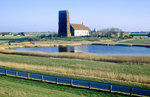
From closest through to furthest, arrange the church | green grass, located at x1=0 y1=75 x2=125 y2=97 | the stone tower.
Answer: green grass, located at x1=0 y1=75 x2=125 y2=97, the stone tower, the church

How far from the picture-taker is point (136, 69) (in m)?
24.2

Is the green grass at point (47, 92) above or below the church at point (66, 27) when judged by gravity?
below

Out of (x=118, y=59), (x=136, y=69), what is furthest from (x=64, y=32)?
(x=136, y=69)

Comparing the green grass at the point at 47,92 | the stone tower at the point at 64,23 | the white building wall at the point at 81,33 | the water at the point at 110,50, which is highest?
the stone tower at the point at 64,23

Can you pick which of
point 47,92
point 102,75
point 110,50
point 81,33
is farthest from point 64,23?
point 47,92

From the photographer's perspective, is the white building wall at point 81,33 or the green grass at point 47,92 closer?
the green grass at point 47,92

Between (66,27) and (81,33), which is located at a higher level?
(66,27)

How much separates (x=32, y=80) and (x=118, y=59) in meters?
16.8

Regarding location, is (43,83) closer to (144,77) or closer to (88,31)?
(144,77)

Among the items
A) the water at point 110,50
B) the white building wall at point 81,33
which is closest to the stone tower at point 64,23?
the white building wall at point 81,33

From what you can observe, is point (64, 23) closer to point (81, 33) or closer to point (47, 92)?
point (81, 33)

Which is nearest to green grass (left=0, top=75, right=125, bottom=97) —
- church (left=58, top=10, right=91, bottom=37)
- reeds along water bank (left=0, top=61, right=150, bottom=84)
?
reeds along water bank (left=0, top=61, right=150, bottom=84)

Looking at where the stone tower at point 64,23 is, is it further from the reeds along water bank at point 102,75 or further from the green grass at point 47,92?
the green grass at point 47,92

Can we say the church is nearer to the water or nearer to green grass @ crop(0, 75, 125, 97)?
the water
